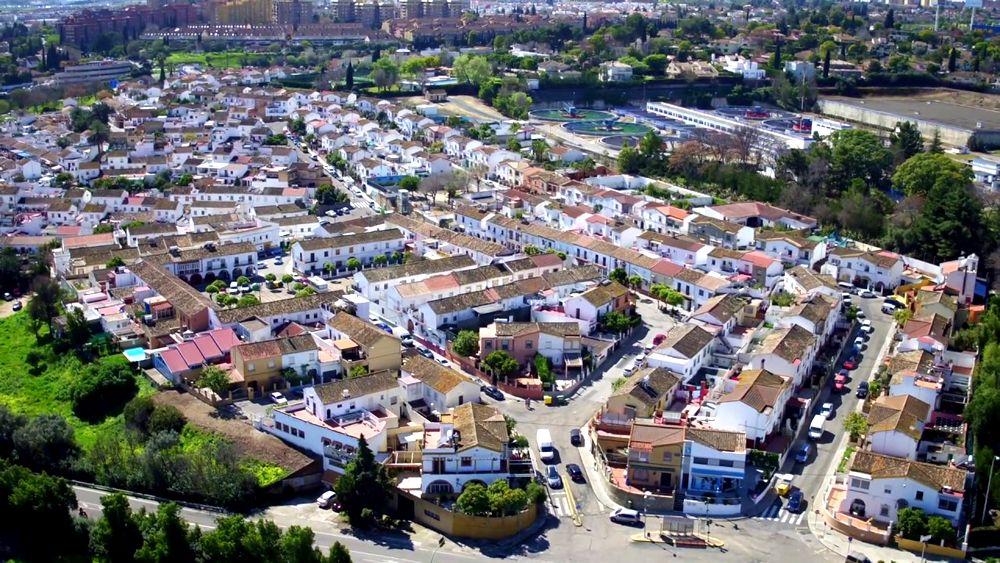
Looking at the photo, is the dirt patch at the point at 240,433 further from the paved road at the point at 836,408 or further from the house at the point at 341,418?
the paved road at the point at 836,408

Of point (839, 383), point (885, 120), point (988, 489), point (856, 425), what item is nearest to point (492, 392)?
point (856, 425)

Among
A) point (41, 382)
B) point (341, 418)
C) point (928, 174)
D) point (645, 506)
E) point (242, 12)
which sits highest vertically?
point (242, 12)

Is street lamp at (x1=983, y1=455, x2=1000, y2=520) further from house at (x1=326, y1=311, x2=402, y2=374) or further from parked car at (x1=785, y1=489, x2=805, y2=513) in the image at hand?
house at (x1=326, y1=311, x2=402, y2=374)

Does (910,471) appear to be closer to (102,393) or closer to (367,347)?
(367,347)

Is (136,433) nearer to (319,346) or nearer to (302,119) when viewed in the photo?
(319,346)

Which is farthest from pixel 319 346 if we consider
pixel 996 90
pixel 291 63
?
A: pixel 996 90

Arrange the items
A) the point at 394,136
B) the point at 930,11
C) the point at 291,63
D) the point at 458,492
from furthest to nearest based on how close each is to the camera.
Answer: the point at 930,11, the point at 291,63, the point at 394,136, the point at 458,492

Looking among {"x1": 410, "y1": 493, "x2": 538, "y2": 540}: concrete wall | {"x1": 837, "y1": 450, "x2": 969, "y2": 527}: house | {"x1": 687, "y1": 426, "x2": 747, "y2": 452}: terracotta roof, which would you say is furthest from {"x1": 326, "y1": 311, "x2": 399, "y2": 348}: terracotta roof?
{"x1": 837, "y1": 450, "x2": 969, "y2": 527}: house
